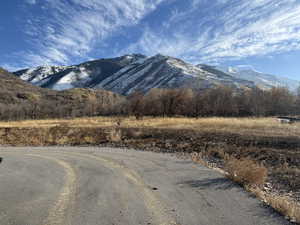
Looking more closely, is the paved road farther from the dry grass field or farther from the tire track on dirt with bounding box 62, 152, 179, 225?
the dry grass field

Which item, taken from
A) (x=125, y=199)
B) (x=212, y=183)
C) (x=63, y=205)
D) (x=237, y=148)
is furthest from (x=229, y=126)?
(x=63, y=205)

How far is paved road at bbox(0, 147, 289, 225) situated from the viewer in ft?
A: 12.3

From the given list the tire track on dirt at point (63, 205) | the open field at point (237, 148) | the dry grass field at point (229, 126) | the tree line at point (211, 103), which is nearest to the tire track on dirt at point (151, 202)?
the tire track on dirt at point (63, 205)

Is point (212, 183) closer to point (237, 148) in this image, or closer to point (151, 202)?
point (151, 202)

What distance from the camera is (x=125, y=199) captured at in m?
4.67

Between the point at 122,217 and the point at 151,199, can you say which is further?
the point at 151,199

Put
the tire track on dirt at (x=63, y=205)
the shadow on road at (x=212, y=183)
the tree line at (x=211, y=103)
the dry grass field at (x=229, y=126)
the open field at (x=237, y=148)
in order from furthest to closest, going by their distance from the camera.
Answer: the tree line at (x=211, y=103) < the dry grass field at (x=229, y=126) < the open field at (x=237, y=148) < the shadow on road at (x=212, y=183) < the tire track on dirt at (x=63, y=205)

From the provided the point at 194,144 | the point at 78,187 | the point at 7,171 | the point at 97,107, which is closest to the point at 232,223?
the point at 78,187

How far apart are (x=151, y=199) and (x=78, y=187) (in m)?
2.12

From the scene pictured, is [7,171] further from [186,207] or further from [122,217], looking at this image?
[186,207]

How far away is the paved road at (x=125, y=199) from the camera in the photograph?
12.3 ft

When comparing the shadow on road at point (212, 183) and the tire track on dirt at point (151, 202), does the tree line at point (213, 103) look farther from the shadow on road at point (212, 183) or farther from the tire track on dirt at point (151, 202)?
the shadow on road at point (212, 183)

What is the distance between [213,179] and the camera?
6254 mm

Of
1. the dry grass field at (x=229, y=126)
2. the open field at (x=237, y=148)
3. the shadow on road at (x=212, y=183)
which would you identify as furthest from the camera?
the dry grass field at (x=229, y=126)
